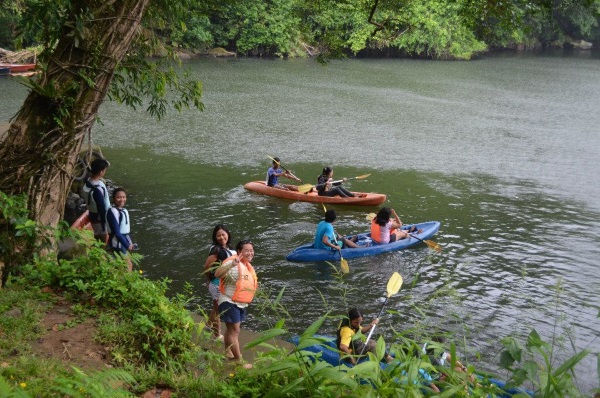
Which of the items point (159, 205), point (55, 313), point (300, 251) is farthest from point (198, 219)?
point (55, 313)

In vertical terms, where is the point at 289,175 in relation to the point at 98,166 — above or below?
below

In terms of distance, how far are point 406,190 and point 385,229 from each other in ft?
11.8

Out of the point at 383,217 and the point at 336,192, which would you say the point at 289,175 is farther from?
the point at 383,217

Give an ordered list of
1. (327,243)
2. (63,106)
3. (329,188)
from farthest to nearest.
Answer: (329,188)
(327,243)
(63,106)

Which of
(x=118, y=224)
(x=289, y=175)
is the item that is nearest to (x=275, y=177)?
(x=289, y=175)

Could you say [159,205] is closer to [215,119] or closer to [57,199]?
[57,199]

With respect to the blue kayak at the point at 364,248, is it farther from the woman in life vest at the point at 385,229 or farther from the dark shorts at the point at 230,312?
the dark shorts at the point at 230,312

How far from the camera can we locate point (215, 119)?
19.8m

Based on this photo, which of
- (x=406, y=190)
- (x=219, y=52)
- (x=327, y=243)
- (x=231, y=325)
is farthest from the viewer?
(x=219, y=52)

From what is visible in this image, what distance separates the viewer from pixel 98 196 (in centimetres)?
664

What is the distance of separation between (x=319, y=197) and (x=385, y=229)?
2.59 meters

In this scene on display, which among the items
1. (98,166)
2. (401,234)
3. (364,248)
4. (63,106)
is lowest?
(364,248)

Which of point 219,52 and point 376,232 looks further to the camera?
→ point 219,52

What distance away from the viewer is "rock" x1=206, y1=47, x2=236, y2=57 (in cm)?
3594
